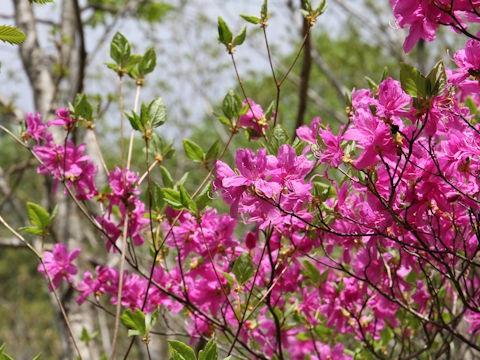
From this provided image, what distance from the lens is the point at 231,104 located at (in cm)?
136

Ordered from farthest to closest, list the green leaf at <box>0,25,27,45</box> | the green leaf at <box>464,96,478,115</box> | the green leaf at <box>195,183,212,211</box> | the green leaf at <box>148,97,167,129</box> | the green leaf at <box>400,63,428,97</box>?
the green leaf at <box>464,96,478,115</box> < the green leaf at <box>148,97,167,129</box> < the green leaf at <box>195,183,212,211</box> < the green leaf at <box>0,25,27,45</box> < the green leaf at <box>400,63,428,97</box>

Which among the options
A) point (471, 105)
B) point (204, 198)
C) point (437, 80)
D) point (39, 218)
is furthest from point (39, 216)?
point (471, 105)

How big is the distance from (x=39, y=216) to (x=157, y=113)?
1.61ft

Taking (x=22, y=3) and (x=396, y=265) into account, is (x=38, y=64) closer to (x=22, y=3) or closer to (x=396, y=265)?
(x=22, y=3)

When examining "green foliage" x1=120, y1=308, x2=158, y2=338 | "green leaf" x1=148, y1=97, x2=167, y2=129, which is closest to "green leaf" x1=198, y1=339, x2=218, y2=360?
"green foliage" x1=120, y1=308, x2=158, y2=338

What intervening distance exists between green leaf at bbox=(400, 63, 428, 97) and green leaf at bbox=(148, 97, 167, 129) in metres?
0.76

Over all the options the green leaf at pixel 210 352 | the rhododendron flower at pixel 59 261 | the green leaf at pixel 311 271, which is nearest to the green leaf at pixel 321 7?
the green leaf at pixel 311 271

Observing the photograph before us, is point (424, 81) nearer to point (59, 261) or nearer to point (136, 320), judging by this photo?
point (136, 320)

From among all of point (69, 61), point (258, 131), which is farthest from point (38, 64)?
→ point (258, 131)

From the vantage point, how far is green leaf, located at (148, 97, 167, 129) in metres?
1.39

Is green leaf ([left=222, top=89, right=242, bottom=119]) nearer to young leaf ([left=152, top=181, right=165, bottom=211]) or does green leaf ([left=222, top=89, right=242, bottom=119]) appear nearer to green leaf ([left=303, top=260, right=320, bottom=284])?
young leaf ([left=152, top=181, right=165, bottom=211])

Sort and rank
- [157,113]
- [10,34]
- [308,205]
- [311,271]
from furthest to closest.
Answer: [311,271], [157,113], [308,205], [10,34]

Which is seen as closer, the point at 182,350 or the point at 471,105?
the point at 182,350

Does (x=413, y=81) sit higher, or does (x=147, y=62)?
(x=413, y=81)
